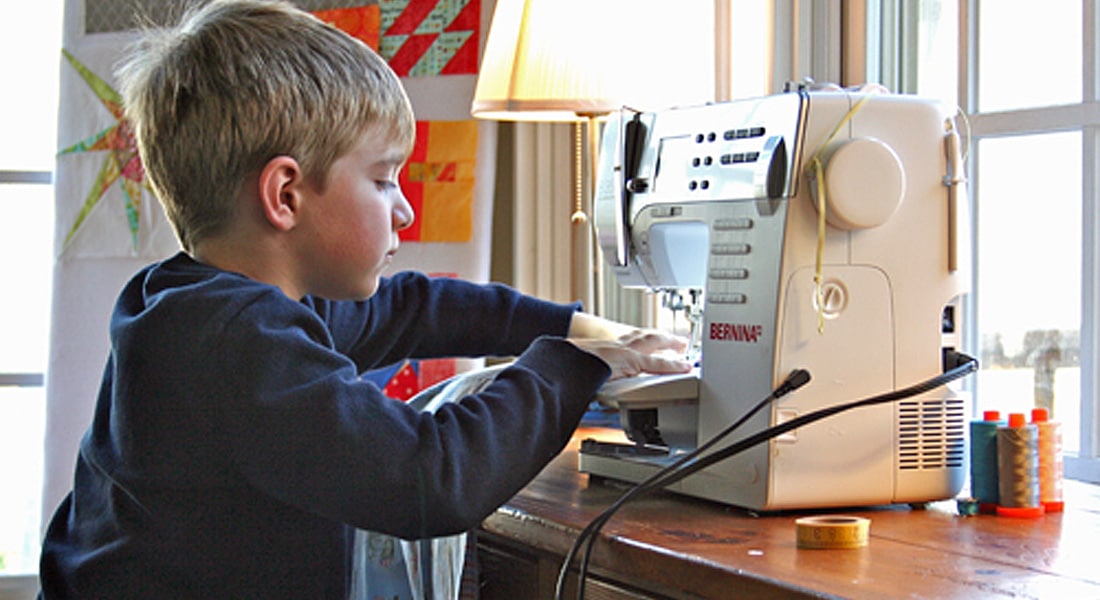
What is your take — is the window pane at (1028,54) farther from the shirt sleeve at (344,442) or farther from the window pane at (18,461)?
the window pane at (18,461)

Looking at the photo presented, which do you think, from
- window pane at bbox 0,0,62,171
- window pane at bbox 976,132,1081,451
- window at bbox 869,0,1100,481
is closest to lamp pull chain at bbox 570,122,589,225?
window at bbox 869,0,1100,481

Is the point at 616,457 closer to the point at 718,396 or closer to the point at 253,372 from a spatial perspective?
the point at 718,396

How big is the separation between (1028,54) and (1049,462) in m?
0.80

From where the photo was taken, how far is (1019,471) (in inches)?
47.4

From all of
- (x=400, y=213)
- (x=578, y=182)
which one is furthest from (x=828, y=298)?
(x=578, y=182)

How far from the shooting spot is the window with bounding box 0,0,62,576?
2.97 m

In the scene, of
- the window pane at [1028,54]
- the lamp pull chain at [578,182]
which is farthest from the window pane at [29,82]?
the window pane at [1028,54]

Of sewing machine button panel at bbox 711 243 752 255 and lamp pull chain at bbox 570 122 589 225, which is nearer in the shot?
sewing machine button panel at bbox 711 243 752 255

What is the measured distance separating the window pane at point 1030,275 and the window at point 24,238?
211cm

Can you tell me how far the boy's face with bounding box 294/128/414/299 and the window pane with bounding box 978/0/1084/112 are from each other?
105 cm

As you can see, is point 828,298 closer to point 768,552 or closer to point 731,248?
point 731,248

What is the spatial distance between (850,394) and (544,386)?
330 mm

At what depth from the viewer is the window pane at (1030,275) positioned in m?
1.78

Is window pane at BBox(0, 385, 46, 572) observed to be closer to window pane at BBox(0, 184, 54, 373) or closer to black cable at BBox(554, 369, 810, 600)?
window pane at BBox(0, 184, 54, 373)
